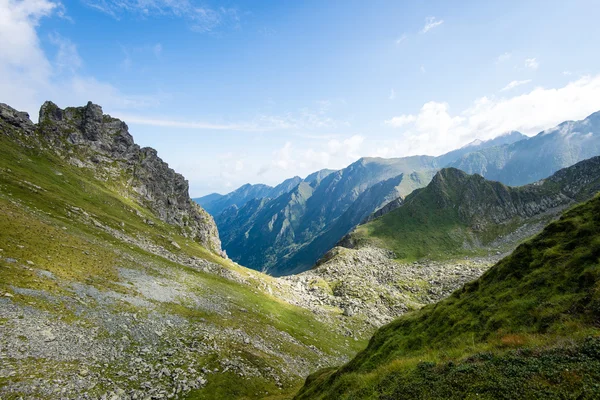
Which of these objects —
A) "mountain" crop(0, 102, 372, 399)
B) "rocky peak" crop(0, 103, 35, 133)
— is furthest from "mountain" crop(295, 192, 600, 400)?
"rocky peak" crop(0, 103, 35, 133)

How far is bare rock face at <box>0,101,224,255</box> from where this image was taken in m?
132

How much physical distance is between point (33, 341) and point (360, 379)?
3287 cm

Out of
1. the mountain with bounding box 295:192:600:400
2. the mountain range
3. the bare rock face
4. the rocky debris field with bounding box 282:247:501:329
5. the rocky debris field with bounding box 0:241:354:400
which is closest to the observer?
the mountain with bounding box 295:192:600:400

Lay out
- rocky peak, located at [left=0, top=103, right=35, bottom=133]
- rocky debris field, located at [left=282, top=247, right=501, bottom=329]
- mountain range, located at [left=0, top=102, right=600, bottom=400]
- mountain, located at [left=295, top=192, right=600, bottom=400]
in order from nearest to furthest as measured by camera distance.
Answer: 1. mountain, located at [left=295, top=192, right=600, bottom=400]
2. mountain range, located at [left=0, top=102, right=600, bottom=400]
3. rocky debris field, located at [left=282, top=247, right=501, bottom=329]
4. rocky peak, located at [left=0, top=103, right=35, bottom=133]

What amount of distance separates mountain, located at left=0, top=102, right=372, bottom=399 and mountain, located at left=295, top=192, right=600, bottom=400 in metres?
15.8

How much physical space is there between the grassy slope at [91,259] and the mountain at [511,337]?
70.7 feet

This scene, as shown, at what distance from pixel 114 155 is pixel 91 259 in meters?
123

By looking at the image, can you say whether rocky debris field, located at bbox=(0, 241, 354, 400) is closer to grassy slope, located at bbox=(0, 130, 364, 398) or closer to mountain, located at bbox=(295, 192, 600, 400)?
grassy slope, located at bbox=(0, 130, 364, 398)

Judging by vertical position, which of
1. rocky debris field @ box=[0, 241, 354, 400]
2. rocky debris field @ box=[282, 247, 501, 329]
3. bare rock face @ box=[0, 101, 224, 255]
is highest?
bare rock face @ box=[0, 101, 224, 255]

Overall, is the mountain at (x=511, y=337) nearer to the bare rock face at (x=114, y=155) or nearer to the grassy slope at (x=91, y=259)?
the grassy slope at (x=91, y=259)

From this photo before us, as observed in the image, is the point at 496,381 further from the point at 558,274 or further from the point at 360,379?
the point at 558,274

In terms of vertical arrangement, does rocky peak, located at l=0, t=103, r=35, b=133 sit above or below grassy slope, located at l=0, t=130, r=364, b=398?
above

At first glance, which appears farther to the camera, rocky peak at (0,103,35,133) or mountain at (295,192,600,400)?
rocky peak at (0,103,35,133)

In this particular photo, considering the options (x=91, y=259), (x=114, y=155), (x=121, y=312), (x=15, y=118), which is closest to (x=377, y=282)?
(x=91, y=259)
